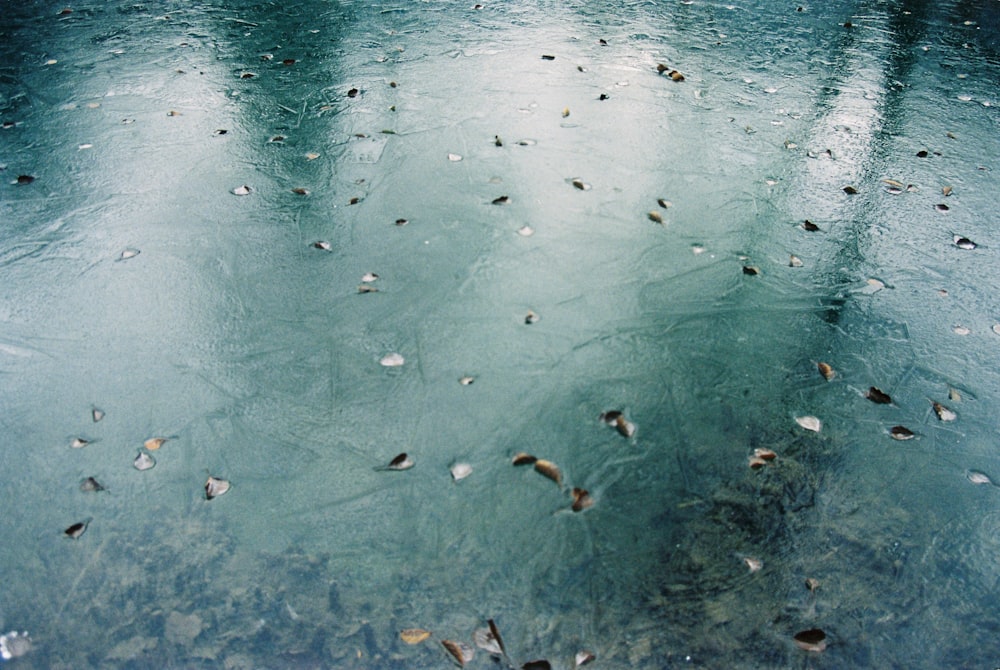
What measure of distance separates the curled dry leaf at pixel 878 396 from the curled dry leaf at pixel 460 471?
1666 millimetres

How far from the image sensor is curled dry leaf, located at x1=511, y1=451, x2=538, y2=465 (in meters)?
2.34

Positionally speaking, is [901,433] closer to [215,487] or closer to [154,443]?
[215,487]

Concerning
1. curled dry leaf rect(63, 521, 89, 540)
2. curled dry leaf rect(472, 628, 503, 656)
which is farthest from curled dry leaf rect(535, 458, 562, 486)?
curled dry leaf rect(63, 521, 89, 540)

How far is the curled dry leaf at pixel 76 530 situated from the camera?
6.91 feet

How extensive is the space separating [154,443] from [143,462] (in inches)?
3.6

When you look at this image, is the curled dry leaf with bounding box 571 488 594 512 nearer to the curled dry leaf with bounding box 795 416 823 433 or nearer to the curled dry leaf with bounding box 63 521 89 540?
the curled dry leaf with bounding box 795 416 823 433

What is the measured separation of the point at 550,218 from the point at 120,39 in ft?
16.5

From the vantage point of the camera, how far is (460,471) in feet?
7.60

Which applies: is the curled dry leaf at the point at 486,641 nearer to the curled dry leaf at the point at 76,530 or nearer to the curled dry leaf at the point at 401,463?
the curled dry leaf at the point at 401,463

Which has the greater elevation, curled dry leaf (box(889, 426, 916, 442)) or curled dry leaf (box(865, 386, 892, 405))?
curled dry leaf (box(865, 386, 892, 405))

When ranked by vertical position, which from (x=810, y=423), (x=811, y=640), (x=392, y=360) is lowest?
(x=811, y=640)

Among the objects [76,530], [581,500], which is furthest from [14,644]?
[581,500]

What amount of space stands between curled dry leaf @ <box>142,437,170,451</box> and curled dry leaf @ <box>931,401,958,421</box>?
9.94ft

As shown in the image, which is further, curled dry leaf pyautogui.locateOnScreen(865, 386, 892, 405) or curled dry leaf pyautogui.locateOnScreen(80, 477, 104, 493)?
curled dry leaf pyautogui.locateOnScreen(865, 386, 892, 405)
